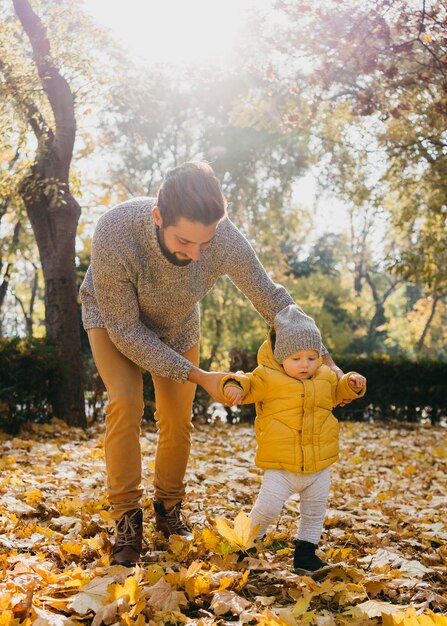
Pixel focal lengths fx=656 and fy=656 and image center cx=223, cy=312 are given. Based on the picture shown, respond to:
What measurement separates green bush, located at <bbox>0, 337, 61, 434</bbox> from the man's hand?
19.7ft

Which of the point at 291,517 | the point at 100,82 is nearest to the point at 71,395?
the point at 100,82

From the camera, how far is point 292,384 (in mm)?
3088

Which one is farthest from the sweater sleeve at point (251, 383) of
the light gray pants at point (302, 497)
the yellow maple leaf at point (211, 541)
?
the yellow maple leaf at point (211, 541)

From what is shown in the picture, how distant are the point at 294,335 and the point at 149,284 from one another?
2.50ft

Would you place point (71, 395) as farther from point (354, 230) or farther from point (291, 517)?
point (354, 230)

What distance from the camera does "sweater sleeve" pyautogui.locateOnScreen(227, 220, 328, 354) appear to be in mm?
3404

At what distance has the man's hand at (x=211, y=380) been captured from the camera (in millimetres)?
2930

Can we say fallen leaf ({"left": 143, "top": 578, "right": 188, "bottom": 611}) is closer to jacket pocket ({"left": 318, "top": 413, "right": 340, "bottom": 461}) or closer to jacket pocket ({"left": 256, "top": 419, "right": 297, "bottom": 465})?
jacket pocket ({"left": 256, "top": 419, "right": 297, "bottom": 465})

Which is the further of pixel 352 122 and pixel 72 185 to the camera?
pixel 352 122

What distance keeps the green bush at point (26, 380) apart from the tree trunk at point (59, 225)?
0.20 meters

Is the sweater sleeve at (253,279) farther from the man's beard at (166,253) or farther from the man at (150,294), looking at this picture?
the man's beard at (166,253)

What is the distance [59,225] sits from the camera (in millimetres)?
9781

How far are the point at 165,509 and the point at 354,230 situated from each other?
3168 cm

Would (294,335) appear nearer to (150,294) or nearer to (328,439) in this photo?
(328,439)
